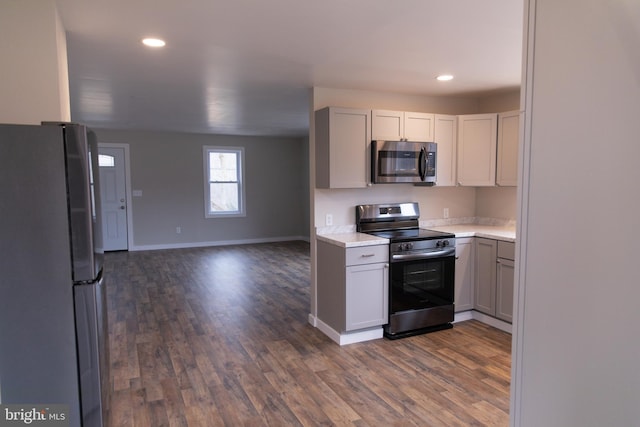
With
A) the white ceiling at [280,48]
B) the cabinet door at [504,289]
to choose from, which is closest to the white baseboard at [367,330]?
the cabinet door at [504,289]

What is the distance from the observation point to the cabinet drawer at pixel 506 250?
3.70 metres

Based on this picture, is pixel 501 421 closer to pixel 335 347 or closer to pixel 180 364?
pixel 335 347

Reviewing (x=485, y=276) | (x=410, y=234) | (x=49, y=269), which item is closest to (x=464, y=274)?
(x=485, y=276)

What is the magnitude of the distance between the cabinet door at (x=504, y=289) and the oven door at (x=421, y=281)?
0.42 m

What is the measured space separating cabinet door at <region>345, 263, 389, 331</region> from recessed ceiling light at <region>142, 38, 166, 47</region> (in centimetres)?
222

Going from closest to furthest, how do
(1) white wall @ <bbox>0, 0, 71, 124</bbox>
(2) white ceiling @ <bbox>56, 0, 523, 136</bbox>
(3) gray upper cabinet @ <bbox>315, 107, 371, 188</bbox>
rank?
(1) white wall @ <bbox>0, 0, 71, 124</bbox>
(2) white ceiling @ <bbox>56, 0, 523, 136</bbox>
(3) gray upper cabinet @ <bbox>315, 107, 371, 188</bbox>

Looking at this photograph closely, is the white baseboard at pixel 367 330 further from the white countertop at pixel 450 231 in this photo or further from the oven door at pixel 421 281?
the white countertop at pixel 450 231

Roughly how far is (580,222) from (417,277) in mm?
2832

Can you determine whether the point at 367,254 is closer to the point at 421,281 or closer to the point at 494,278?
the point at 421,281

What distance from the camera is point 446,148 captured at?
14.0ft

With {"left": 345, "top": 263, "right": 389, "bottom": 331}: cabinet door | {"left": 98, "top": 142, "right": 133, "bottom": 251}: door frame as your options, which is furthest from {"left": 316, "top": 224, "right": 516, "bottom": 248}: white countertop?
{"left": 98, "top": 142, "right": 133, "bottom": 251}: door frame

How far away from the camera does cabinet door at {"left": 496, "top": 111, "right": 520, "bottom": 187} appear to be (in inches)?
157

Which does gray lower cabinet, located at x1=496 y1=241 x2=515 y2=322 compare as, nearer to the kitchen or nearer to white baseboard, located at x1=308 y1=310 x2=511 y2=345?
white baseboard, located at x1=308 y1=310 x2=511 y2=345

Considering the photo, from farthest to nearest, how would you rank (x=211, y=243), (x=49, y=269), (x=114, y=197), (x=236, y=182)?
(x=236, y=182), (x=211, y=243), (x=114, y=197), (x=49, y=269)
